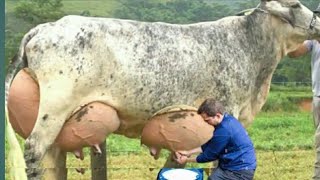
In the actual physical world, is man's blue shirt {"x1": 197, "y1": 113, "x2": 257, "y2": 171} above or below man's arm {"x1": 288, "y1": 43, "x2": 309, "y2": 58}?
below

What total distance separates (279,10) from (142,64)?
1.64 metres

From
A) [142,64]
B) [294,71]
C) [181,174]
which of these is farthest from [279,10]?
[294,71]

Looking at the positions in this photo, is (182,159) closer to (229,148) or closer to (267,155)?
(229,148)

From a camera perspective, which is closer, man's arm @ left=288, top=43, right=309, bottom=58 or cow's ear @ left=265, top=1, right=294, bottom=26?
cow's ear @ left=265, top=1, right=294, bottom=26

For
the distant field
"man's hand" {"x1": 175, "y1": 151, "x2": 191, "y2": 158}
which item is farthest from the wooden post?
the distant field

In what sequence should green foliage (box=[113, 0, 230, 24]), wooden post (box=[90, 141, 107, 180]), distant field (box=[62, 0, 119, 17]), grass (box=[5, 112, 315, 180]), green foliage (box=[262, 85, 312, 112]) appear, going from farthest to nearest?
distant field (box=[62, 0, 119, 17])
green foliage (box=[262, 85, 312, 112])
green foliage (box=[113, 0, 230, 24])
grass (box=[5, 112, 315, 180])
wooden post (box=[90, 141, 107, 180])

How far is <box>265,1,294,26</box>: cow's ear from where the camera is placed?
8195mm

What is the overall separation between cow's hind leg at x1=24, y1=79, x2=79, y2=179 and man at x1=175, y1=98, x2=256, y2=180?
1.23m

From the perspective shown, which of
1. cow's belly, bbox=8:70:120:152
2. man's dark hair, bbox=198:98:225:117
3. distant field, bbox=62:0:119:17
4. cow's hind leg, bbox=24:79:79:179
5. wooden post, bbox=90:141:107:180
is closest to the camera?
man's dark hair, bbox=198:98:225:117

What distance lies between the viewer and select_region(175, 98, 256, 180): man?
663 centimetres

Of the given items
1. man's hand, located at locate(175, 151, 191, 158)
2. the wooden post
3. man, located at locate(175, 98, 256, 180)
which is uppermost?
man, located at locate(175, 98, 256, 180)

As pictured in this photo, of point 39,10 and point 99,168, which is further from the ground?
point 39,10

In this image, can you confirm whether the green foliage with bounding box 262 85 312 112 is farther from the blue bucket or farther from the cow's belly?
the blue bucket

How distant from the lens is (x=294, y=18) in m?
8.27
